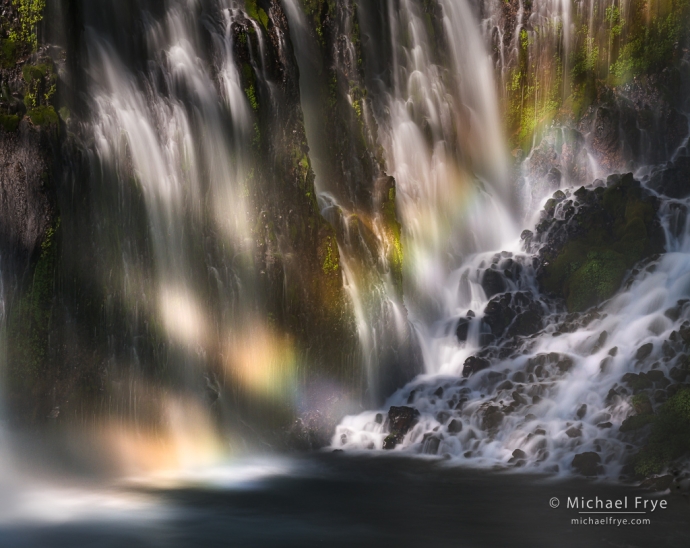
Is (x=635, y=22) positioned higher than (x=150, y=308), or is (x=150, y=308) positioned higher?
(x=635, y=22)

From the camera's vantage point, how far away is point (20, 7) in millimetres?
16641

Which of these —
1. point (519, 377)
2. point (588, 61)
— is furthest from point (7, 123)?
point (588, 61)

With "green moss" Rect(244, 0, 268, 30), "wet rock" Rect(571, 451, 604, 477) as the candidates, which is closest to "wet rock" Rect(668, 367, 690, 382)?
"wet rock" Rect(571, 451, 604, 477)

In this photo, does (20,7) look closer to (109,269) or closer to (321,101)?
(109,269)

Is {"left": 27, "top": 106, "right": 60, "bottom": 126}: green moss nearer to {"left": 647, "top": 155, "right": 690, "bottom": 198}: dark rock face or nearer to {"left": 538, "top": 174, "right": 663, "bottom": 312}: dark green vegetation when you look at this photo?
{"left": 538, "top": 174, "right": 663, "bottom": 312}: dark green vegetation

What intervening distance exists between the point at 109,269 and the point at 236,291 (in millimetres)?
3613

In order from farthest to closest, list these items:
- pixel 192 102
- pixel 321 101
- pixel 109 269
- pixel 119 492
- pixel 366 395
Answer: pixel 321 101
pixel 366 395
pixel 192 102
pixel 109 269
pixel 119 492

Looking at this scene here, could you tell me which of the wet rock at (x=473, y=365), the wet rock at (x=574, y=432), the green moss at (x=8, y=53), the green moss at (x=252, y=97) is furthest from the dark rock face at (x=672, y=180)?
the green moss at (x=8, y=53)

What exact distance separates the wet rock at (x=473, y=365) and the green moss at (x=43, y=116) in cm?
1305

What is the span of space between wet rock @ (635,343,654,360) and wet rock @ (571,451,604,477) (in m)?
4.38

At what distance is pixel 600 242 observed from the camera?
28.9 m

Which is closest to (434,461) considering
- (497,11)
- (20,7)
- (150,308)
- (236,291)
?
(236,291)

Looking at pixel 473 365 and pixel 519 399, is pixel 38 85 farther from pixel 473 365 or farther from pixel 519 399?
pixel 473 365

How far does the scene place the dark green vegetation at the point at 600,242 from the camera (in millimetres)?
27234
